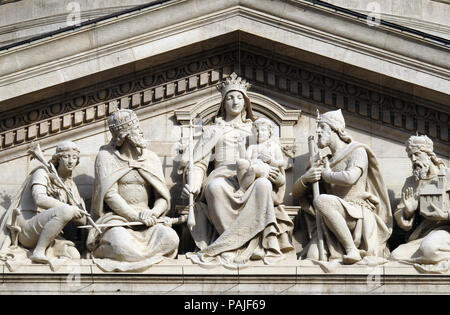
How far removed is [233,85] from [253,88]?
0.61m

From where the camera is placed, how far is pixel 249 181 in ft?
73.1

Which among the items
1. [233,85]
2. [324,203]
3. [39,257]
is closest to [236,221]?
[324,203]

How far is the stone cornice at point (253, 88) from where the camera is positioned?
76.6 feet

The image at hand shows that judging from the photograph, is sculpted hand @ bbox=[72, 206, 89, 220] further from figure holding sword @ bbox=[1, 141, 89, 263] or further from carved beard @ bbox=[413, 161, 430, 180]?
carved beard @ bbox=[413, 161, 430, 180]

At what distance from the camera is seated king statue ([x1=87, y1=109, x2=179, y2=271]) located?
862 inches

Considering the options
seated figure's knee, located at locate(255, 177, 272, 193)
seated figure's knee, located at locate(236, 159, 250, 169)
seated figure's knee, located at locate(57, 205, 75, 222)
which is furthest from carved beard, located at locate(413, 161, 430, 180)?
seated figure's knee, located at locate(57, 205, 75, 222)

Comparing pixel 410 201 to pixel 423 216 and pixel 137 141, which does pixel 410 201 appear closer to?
pixel 423 216

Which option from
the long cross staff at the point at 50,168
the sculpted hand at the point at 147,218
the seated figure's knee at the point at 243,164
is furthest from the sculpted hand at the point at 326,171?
the long cross staff at the point at 50,168

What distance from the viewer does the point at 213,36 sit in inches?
918

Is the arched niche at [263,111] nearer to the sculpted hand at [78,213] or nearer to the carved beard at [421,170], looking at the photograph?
the carved beard at [421,170]

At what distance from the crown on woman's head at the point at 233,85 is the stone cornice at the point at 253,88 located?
0.29 m
